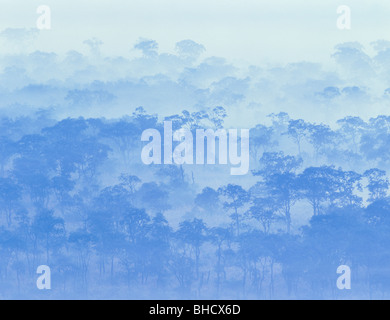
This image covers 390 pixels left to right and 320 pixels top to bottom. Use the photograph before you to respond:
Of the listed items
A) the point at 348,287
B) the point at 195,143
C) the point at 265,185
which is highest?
the point at 195,143

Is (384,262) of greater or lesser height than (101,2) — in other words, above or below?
below

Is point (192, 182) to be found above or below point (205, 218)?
above

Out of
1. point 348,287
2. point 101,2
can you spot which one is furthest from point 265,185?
point 101,2

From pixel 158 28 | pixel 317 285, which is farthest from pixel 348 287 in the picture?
pixel 158 28

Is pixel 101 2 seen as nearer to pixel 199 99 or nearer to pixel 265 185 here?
pixel 199 99

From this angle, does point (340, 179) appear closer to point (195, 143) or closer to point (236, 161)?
point (236, 161)
